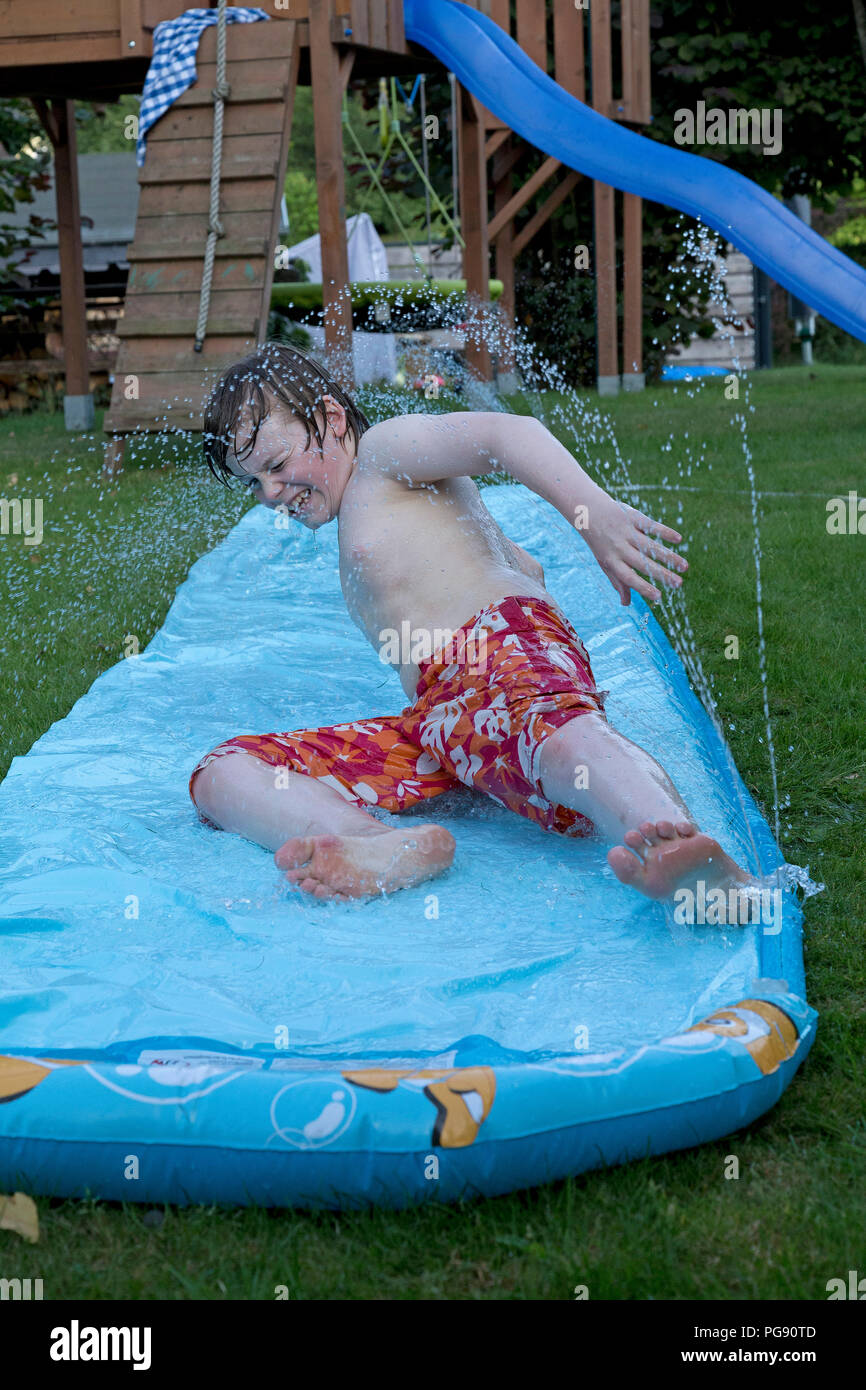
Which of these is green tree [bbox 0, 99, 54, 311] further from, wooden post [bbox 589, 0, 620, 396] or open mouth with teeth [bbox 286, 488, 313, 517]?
open mouth with teeth [bbox 286, 488, 313, 517]

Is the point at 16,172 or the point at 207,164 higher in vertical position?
the point at 16,172

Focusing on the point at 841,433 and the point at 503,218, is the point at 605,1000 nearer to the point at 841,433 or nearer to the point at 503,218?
the point at 841,433

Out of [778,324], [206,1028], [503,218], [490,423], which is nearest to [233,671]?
[490,423]

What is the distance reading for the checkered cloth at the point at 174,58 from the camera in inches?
246

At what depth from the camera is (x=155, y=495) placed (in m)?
5.58

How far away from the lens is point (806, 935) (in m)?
1.96

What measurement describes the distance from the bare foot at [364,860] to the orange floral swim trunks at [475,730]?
0.19 m

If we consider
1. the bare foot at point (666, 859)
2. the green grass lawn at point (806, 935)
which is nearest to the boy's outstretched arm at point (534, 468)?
the bare foot at point (666, 859)

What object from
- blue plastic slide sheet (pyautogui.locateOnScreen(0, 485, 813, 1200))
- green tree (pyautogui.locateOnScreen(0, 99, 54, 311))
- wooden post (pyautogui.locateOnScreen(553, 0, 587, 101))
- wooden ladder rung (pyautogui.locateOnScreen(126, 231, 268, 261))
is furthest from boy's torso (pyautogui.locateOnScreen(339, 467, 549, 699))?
green tree (pyautogui.locateOnScreen(0, 99, 54, 311))

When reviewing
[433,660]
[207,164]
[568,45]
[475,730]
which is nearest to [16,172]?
[568,45]

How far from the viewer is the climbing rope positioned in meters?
5.89

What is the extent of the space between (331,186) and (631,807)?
5.13m

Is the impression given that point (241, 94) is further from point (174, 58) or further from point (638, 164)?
point (638, 164)

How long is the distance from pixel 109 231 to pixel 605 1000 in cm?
1805
